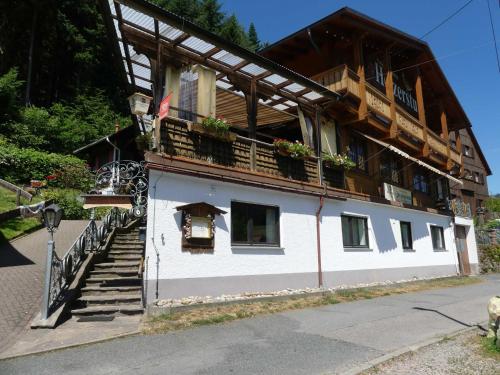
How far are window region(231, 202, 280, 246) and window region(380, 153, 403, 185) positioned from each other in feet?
27.4

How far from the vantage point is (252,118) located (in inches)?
477

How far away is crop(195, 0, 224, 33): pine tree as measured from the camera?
1602 inches

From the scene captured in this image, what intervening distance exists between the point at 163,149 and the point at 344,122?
27.9 feet

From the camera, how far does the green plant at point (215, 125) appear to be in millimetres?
10453

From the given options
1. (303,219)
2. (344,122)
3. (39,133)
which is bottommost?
(303,219)

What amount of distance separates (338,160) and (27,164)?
1877cm

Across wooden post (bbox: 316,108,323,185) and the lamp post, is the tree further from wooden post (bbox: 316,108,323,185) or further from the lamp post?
the lamp post

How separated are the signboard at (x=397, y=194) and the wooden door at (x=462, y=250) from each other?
563 cm

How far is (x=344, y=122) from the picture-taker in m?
15.5

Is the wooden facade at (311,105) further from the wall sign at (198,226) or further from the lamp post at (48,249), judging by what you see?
the lamp post at (48,249)

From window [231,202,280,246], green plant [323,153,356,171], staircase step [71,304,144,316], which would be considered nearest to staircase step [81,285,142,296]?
staircase step [71,304,144,316]

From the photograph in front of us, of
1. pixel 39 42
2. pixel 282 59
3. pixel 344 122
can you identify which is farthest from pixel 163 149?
pixel 39 42

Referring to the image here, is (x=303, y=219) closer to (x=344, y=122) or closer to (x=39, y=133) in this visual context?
(x=344, y=122)

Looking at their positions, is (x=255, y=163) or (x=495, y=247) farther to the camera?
(x=495, y=247)
